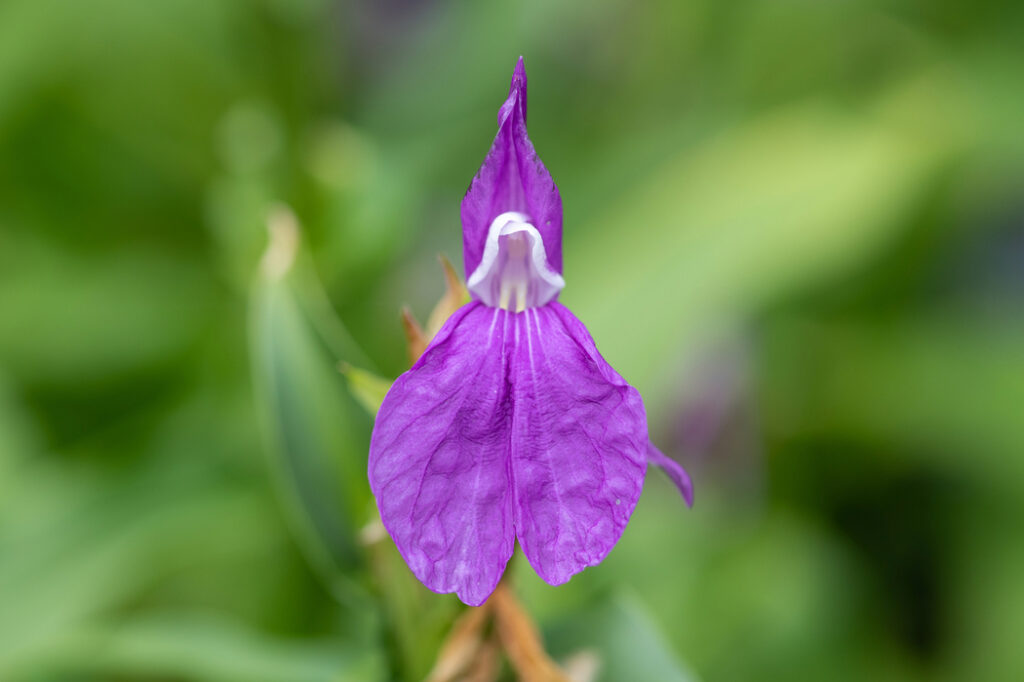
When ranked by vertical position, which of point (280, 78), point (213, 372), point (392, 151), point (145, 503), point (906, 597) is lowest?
point (906, 597)

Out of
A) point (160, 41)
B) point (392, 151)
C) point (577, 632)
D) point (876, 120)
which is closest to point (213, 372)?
point (392, 151)

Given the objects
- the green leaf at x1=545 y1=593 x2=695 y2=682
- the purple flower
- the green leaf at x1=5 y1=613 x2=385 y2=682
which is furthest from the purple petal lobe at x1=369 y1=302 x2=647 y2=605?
the green leaf at x1=5 y1=613 x2=385 y2=682

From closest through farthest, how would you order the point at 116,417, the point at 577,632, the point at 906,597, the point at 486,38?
the point at 577,632 < the point at 906,597 < the point at 116,417 < the point at 486,38

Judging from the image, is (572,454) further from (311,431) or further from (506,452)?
(311,431)

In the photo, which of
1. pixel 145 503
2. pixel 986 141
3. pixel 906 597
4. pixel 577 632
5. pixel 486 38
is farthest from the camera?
pixel 486 38

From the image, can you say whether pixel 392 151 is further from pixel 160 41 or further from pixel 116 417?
pixel 116 417

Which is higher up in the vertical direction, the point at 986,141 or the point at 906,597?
the point at 986,141

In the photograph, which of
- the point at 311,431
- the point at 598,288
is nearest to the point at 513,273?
the point at 311,431
